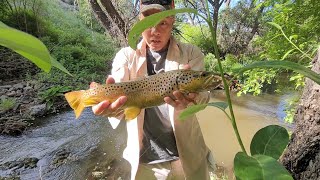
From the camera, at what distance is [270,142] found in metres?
0.85

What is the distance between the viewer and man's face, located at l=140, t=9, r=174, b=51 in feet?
7.16

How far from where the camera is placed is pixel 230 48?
18719mm

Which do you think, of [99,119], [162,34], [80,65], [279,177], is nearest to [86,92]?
[162,34]

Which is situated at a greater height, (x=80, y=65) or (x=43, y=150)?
(x=80, y=65)

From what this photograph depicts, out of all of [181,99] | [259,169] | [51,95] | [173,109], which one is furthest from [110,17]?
[259,169]

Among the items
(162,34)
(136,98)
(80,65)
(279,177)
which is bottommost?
(279,177)

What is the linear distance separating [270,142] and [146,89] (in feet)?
3.84

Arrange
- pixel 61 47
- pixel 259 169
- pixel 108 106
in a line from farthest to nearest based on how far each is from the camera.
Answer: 1. pixel 61 47
2. pixel 108 106
3. pixel 259 169

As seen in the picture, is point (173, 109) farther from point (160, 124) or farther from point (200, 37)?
point (200, 37)

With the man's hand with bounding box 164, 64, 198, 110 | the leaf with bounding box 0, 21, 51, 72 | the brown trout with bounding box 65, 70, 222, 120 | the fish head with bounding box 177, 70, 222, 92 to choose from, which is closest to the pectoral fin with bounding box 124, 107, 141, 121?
the brown trout with bounding box 65, 70, 222, 120

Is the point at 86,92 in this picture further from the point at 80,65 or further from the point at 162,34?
the point at 80,65

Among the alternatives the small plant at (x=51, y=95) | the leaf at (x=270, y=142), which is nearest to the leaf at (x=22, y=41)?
the leaf at (x=270, y=142)

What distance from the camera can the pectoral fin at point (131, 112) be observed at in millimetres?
1894

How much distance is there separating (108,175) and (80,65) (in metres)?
9.00
